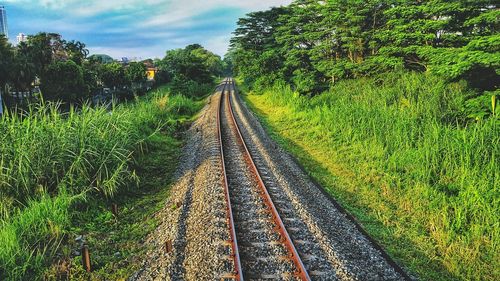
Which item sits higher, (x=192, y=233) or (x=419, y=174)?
(x=419, y=174)

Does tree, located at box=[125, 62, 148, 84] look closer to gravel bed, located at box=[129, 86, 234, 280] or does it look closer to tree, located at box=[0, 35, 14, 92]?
tree, located at box=[0, 35, 14, 92]

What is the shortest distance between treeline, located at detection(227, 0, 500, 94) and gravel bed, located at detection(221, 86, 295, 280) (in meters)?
9.05

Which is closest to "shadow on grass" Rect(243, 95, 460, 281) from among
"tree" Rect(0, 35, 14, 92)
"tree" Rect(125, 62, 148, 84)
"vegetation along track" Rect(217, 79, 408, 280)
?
"vegetation along track" Rect(217, 79, 408, 280)

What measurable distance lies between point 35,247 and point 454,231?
8.32 meters

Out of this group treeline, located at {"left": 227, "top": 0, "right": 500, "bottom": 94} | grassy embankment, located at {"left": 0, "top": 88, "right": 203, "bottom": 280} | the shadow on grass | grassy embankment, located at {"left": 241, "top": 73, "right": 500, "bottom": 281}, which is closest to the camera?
grassy embankment, located at {"left": 0, "top": 88, "right": 203, "bottom": 280}

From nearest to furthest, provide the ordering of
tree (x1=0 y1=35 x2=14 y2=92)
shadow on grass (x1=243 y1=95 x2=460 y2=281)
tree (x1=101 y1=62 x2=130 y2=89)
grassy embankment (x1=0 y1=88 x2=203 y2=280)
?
1. grassy embankment (x1=0 y1=88 x2=203 y2=280)
2. shadow on grass (x1=243 y1=95 x2=460 y2=281)
3. tree (x1=0 y1=35 x2=14 y2=92)
4. tree (x1=101 y1=62 x2=130 y2=89)

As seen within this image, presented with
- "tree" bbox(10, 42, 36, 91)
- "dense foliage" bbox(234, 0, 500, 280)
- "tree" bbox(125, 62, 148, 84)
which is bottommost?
"dense foliage" bbox(234, 0, 500, 280)

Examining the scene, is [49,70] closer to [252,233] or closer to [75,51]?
[75,51]

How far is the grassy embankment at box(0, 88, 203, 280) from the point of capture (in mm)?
6156

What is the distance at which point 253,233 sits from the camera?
7098 millimetres

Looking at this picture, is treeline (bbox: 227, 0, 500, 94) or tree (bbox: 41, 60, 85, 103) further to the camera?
tree (bbox: 41, 60, 85, 103)

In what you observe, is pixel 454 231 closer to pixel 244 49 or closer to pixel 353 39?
pixel 353 39

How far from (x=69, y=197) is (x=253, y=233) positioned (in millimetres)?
4508

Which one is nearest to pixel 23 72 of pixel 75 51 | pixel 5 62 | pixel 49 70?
pixel 5 62
